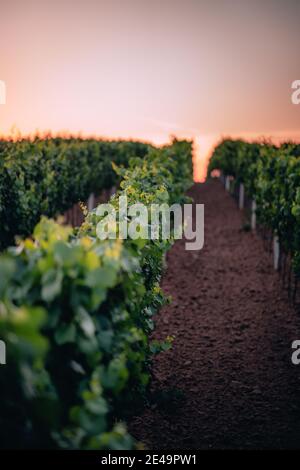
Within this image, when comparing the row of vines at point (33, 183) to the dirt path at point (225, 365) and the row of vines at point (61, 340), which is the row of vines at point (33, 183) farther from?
the row of vines at point (61, 340)

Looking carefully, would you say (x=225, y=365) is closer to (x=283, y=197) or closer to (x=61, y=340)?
(x=283, y=197)

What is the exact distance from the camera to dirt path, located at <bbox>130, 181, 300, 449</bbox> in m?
5.60

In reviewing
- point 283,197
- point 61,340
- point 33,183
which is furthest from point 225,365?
point 33,183

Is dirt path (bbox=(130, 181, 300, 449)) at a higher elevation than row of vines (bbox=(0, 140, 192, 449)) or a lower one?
lower

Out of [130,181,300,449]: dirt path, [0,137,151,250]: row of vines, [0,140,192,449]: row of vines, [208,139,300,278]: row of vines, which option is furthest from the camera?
[0,137,151,250]: row of vines

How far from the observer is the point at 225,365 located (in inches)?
288

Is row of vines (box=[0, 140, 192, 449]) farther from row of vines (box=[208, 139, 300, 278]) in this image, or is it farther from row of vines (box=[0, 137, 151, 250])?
row of vines (box=[0, 137, 151, 250])

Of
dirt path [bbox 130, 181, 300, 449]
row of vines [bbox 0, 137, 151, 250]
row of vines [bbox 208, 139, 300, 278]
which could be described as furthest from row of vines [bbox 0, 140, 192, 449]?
row of vines [bbox 0, 137, 151, 250]

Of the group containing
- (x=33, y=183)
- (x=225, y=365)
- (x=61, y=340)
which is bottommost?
(x=225, y=365)

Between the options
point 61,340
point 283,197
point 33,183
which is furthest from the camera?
point 33,183

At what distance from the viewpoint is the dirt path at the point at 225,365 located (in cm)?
560

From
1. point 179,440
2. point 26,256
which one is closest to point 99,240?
point 26,256
